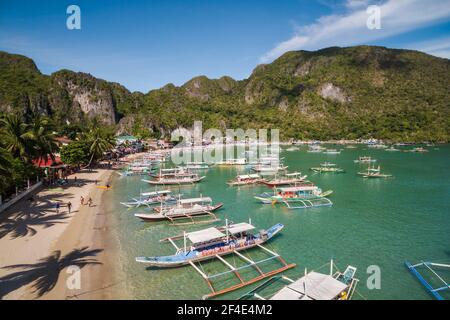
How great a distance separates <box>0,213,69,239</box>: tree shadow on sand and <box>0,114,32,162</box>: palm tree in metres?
12.5

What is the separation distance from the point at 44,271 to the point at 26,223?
1123 cm

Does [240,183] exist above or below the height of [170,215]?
above

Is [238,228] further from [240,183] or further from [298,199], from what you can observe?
[240,183]

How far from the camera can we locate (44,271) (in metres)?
19.3

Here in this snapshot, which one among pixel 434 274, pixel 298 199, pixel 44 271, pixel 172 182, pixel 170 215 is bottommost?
pixel 434 274

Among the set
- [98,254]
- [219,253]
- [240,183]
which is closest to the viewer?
[219,253]

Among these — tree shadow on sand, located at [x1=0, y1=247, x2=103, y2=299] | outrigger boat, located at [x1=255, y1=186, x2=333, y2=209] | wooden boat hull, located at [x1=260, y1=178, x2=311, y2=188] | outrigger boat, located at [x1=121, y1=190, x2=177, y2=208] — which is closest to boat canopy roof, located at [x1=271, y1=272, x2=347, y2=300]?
tree shadow on sand, located at [x1=0, y1=247, x2=103, y2=299]

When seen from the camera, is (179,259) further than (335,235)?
No

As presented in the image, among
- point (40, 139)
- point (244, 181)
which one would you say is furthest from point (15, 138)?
point (244, 181)

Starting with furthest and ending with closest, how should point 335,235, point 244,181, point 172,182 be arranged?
point 172,182
point 244,181
point 335,235

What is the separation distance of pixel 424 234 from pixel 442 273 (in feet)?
28.4
